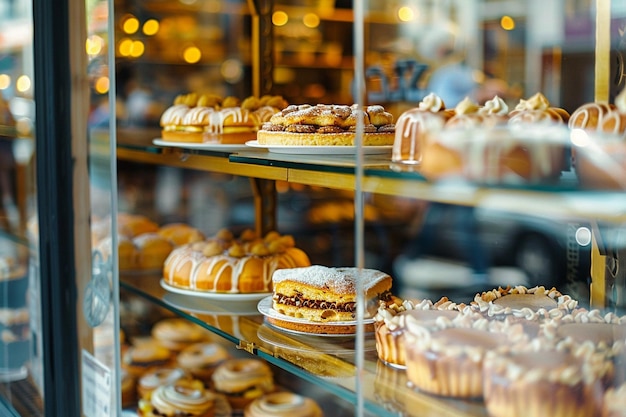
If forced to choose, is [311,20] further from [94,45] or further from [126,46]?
[94,45]

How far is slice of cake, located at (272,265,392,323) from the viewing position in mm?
1512

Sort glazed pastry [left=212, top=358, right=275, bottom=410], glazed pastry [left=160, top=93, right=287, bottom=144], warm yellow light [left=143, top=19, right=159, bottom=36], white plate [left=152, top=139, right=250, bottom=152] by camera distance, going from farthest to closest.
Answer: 1. warm yellow light [left=143, top=19, right=159, bottom=36]
2. glazed pastry [left=212, top=358, right=275, bottom=410]
3. glazed pastry [left=160, top=93, right=287, bottom=144]
4. white plate [left=152, top=139, right=250, bottom=152]

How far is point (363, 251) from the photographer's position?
105cm

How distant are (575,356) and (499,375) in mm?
91

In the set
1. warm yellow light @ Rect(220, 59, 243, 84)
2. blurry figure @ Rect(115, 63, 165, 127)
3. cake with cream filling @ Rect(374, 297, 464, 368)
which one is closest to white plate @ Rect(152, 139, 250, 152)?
cake with cream filling @ Rect(374, 297, 464, 368)

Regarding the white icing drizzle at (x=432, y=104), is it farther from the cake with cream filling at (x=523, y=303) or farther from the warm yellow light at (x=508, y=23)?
the warm yellow light at (x=508, y=23)

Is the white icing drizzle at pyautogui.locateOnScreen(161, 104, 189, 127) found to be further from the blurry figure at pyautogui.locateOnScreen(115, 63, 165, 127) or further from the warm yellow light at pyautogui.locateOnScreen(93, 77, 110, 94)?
the blurry figure at pyautogui.locateOnScreen(115, 63, 165, 127)

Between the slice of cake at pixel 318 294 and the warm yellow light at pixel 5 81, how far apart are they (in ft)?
3.31

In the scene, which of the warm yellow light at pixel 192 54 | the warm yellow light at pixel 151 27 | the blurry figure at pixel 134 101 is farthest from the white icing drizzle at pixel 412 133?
the warm yellow light at pixel 192 54

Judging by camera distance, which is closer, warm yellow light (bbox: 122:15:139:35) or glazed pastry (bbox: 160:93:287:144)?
glazed pastry (bbox: 160:93:287:144)

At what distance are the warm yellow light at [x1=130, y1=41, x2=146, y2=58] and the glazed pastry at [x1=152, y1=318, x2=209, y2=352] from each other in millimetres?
1742

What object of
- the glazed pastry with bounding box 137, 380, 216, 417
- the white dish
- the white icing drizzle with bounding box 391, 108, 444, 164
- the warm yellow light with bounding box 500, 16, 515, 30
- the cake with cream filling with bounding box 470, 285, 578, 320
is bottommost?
the glazed pastry with bounding box 137, 380, 216, 417

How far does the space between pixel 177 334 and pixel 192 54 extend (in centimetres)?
274

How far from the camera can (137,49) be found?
13.6ft
